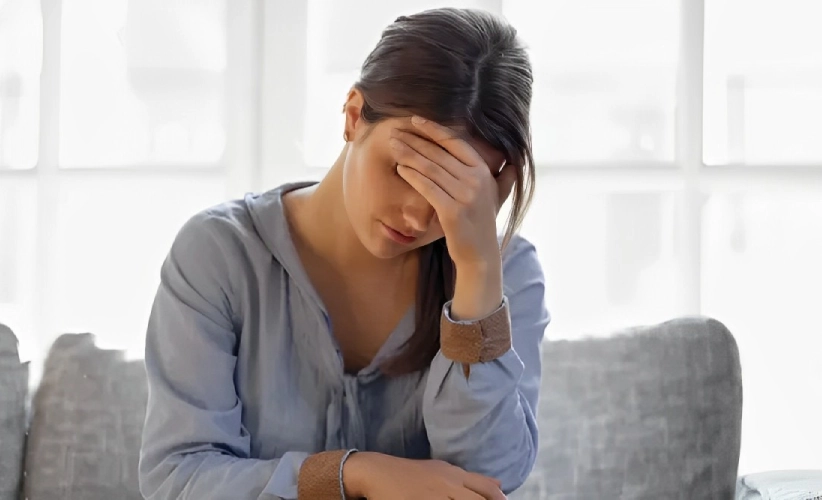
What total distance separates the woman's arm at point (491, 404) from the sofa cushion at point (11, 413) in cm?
86

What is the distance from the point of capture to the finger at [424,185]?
45.5 inches

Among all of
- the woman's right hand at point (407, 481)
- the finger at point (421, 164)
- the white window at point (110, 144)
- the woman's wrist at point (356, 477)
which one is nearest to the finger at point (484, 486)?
the woman's right hand at point (407, 481)

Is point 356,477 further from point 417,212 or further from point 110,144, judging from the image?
point 110,144

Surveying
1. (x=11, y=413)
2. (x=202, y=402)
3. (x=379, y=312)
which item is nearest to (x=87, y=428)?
(x=11, y=413)

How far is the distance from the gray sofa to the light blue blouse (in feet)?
1.25

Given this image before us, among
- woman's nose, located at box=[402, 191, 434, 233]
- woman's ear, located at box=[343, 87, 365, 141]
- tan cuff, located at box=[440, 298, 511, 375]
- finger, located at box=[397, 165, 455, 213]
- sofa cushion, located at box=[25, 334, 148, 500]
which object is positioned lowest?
sofa cushion, located at box=[25, 334, 148, 500]

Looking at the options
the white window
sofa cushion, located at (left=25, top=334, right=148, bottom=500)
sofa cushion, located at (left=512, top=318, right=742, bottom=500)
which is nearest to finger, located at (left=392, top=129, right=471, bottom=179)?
sofa cushion, located at (left=512, top=318, right=742, bottom=500)

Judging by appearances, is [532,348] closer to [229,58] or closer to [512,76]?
[512,76]

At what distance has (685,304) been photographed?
205 cm

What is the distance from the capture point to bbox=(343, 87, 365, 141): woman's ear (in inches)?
47.7

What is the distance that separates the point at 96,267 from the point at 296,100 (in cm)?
58

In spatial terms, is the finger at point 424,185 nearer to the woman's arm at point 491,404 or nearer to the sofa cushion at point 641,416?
the woman's arm at point 491,404

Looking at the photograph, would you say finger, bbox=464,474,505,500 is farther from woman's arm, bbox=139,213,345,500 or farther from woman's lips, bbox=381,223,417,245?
woman's lips, bbox=381,223,417,245

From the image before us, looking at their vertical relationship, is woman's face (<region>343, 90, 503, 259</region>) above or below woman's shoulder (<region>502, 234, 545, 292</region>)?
above
